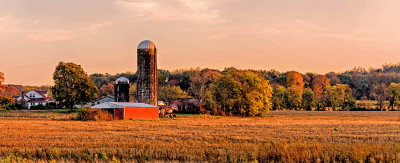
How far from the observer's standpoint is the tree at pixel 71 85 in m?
67.9

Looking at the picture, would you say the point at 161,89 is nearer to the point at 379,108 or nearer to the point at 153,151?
the point at 379,108

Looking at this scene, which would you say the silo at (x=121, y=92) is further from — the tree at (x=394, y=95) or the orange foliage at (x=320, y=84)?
the tree at (x=394, y=95)

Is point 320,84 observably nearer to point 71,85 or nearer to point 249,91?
point 249,91

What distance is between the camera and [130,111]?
172 ft

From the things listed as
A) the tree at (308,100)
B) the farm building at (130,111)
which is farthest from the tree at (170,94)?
the farm building at (130,111)

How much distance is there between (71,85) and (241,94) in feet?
87.8

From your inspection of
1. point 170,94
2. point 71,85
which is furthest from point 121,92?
point 170,94

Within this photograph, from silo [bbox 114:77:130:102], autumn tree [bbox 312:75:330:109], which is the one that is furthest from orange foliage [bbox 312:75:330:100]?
silo [bbox 114:77:130:102]

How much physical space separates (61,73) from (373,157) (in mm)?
59598

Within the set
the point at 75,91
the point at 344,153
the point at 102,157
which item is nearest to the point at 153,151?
the point at 102,157

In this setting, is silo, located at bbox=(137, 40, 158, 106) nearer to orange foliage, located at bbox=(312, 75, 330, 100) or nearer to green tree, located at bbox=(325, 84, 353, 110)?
green tree, located at bbox=(325, 84, 353, 110)

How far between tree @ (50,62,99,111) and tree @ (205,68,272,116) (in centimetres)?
1961

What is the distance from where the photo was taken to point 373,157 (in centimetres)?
1625

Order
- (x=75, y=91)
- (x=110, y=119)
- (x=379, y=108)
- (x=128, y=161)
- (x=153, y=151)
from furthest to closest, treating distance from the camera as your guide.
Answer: (x=379, y=108) → (x=75, y=91) → (x=110, y=119) → (x=153, y=151) → (x=128, y=161)
